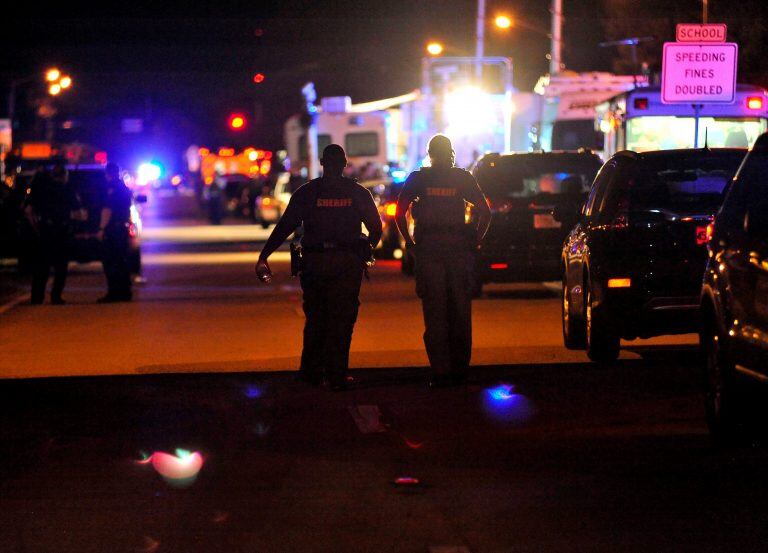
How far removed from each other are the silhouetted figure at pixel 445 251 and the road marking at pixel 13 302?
788 cm

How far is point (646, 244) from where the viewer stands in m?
11.9

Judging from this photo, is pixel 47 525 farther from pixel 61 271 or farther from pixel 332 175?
pixel 61 271

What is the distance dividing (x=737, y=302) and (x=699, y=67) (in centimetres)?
1209

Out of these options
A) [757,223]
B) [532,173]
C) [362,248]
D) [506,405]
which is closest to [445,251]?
[362,248]

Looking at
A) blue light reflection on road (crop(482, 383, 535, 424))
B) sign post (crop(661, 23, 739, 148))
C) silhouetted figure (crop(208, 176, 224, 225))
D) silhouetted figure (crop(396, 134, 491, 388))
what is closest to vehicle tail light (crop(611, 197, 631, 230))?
silhouetted figure (crop(396, 134, 491, 388))

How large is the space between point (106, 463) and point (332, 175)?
11.9 ft

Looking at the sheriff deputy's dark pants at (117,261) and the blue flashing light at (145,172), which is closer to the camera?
the sheriff deputy's dark pants at (117,261)

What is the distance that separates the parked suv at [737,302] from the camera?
26.6 ft

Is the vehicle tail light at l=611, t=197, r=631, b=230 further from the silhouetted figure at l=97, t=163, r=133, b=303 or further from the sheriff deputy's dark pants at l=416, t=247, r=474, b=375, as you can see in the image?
the silhouetted figure at l=97, t=163, r=133, b=303

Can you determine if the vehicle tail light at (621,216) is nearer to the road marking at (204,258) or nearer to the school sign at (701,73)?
the school sign at (701,73)

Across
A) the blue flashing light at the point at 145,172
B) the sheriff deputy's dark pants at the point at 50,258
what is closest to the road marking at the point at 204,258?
the sheriff deputy's dark pants at the point at 50,258

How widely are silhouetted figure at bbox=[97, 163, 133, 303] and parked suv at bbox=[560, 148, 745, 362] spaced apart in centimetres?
780

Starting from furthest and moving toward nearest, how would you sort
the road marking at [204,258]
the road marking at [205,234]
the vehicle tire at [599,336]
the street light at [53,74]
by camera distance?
the street light at [53,74], the road marking at [205,234], the road marking at [204,258], the vehicle tire at [599,336]

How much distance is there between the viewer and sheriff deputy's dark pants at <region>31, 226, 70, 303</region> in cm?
1897
